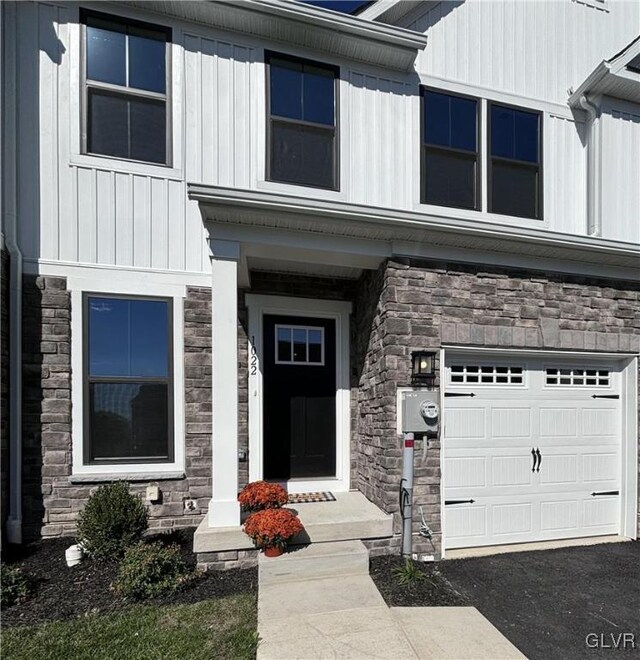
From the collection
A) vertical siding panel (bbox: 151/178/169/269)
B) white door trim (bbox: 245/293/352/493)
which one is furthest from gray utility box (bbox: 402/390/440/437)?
vertical siding panel (bbox: 151/178/169/269)

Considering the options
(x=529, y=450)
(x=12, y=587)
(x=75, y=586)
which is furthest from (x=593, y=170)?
(x=12, y=587)

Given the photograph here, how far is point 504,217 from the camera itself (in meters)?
5.51

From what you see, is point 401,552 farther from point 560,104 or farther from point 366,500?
point 560,104

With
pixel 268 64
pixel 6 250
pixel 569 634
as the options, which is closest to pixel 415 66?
pixel 268 64

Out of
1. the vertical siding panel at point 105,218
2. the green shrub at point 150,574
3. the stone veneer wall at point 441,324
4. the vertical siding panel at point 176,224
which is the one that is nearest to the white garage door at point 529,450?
the stone veneer wall at point 441,324

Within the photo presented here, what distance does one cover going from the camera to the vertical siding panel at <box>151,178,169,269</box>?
A: 487 cm

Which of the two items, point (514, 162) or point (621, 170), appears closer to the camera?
point (514, 162)

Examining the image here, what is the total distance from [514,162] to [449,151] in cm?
96

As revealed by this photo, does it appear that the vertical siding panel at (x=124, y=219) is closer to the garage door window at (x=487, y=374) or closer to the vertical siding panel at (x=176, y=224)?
the vertical siding panel at (x=176, y=224)

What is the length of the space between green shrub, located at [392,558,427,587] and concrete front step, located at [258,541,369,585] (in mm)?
280

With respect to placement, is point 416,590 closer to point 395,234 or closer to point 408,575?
point 408,575

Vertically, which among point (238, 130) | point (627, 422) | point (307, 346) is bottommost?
point (627, 422)

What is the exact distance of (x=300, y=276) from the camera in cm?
551

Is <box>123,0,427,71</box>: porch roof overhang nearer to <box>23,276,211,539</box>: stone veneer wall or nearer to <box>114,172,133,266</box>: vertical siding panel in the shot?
<box>114,172,133,266</box>: vertical siding panel
